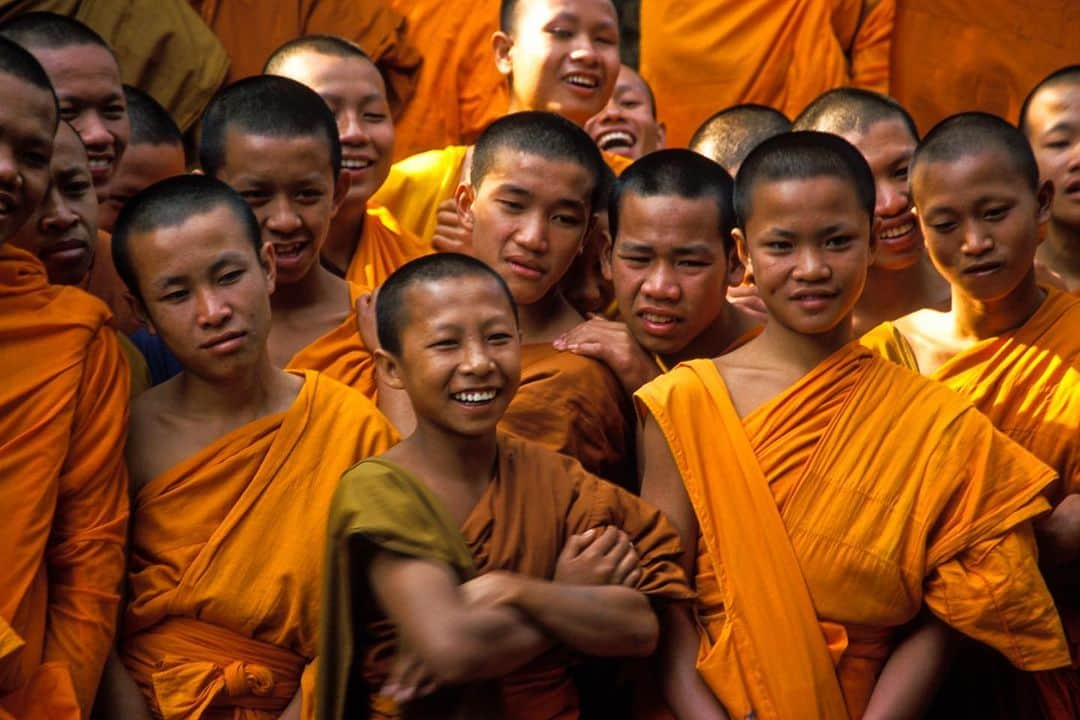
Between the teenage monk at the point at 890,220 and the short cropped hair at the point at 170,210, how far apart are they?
185 centimetres

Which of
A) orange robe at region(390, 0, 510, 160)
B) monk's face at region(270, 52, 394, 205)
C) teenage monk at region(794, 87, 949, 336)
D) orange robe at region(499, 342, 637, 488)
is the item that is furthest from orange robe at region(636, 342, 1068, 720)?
orange robe at region(390, 0, 510, 160)

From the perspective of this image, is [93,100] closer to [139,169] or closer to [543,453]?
[139,169]

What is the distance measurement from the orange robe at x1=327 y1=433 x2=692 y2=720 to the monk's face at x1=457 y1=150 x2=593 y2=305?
842 mm

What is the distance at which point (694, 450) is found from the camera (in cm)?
459

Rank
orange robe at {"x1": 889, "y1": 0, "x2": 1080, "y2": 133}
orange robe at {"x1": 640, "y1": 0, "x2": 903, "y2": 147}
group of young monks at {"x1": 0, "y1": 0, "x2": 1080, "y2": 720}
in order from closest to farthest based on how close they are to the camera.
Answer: group of young monks at {"x1": 0, "y1": 0, "x2": 1080, "y2": 720} < orange robe at {"x1": 640, "y1": 0, "x2": 903, "y2": 147} < orange robe at {"x1": 889, "y1": 0, "x2": 1080, "y2": 133}

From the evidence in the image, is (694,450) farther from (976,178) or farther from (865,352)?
(976,178)

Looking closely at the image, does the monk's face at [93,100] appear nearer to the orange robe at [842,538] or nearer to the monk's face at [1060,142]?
the orange robe at [842,538]

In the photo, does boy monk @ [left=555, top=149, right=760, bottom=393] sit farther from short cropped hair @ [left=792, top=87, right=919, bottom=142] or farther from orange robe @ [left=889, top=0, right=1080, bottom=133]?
orange robe @ [left=889, top=0, right=1080, bottom=133]

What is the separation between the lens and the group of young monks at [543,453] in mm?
4309

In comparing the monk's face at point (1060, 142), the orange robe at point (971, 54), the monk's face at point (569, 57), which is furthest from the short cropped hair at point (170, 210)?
the orange robe at point (971, 54)

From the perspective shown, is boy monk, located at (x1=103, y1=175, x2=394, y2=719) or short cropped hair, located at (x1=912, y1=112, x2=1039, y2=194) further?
short cropped hair, located at (x1=912, y1=112, x2=1039, y2=194)

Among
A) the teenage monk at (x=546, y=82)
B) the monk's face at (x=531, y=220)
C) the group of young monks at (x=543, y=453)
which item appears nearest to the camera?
the group of young monks at (x=543, y=453)

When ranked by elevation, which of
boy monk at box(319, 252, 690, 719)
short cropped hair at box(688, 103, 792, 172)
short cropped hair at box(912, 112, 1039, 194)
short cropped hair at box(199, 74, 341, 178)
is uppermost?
short cropped hair at box(912, 112, 1039, 194)

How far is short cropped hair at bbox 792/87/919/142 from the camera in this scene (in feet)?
19.8
